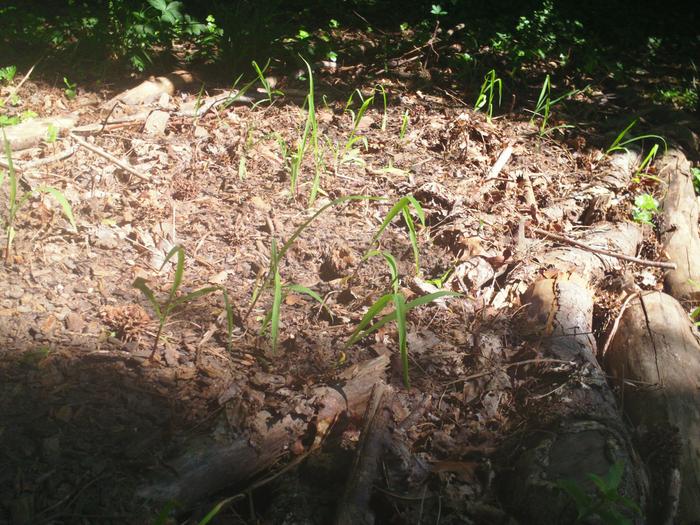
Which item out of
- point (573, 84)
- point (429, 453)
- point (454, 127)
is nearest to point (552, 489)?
point (429, 453)

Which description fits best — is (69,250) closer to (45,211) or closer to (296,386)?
(45,211)

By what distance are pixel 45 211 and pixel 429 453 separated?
192cm

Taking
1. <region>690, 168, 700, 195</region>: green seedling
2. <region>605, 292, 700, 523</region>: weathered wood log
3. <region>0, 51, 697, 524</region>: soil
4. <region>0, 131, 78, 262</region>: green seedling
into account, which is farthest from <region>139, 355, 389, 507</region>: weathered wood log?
<region>690, 168, 700, 195</region>: green seedling

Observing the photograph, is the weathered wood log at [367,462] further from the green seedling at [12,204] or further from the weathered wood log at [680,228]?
the weathered wood log at [680,228]

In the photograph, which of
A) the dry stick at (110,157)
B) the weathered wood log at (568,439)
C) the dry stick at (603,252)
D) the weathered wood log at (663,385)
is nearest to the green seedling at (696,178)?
the dry stick at (603,252)

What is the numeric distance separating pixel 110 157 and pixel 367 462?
2.11 metres

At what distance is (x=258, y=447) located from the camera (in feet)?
6.13

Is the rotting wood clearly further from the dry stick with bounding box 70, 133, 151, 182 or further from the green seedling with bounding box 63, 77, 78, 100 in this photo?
the green seedling with bounding box 63, 77, 78, 100

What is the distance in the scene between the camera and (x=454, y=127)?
382 centimetres

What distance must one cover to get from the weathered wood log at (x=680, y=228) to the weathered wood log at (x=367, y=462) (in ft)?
6.40

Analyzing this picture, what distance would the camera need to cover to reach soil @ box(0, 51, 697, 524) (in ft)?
5.80

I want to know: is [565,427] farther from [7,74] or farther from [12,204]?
[7,74]

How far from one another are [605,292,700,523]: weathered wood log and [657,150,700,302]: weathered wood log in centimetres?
30

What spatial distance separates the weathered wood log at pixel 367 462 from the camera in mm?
1710
